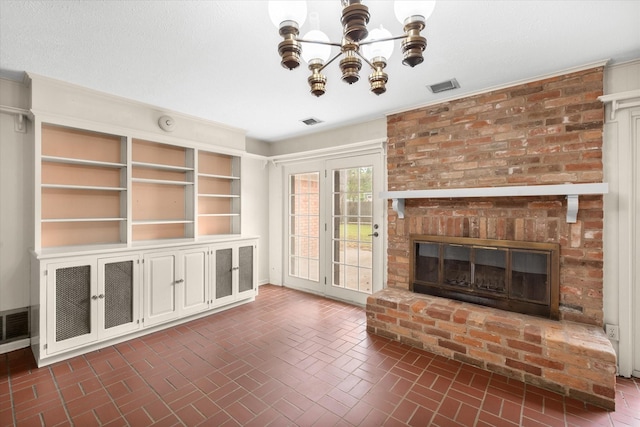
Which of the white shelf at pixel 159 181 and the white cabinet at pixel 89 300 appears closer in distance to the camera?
the white cabinet at pixel 89 300

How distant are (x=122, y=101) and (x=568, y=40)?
4.12 m

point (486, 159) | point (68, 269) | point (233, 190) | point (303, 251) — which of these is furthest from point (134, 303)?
point (486, 159)

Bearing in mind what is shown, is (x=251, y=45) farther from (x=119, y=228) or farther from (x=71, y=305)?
(x=71, y=305)

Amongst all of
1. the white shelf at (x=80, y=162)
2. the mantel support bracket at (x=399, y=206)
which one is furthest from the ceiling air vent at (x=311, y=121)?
the white shelf at (x=80, y=162)

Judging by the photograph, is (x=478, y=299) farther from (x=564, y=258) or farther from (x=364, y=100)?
(x=364, y=100)

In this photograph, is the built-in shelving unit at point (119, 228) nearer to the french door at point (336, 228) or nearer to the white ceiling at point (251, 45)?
the white ceiling at point (251, 45)

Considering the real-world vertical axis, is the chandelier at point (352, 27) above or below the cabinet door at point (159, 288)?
above

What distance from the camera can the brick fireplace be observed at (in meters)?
2.31

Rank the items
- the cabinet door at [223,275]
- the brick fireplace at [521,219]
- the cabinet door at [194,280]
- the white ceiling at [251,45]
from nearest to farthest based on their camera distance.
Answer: the white ceiling at [251,45], the brick fireplace at [521,219], the cabinet door at [194,280], the cabinet door at [223,275]

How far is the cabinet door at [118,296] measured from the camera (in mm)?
2887

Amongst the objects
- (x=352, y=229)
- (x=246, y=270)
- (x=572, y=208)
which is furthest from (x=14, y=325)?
(x=572, y=208)

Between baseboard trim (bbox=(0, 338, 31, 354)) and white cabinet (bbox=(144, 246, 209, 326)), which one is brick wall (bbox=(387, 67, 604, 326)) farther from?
baseboard trim (bbox=(0, 338, 31, 354))

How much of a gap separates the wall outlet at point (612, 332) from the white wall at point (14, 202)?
525cm

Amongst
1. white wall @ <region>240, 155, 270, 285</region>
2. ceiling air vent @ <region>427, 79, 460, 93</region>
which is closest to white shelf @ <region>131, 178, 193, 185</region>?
white wall @ <region>240, 155, 270, 285</region>
